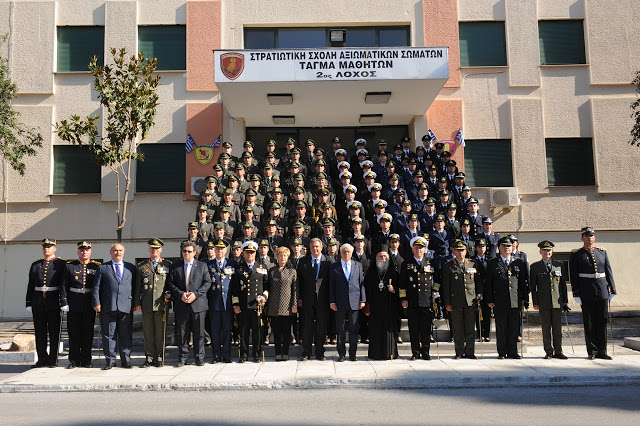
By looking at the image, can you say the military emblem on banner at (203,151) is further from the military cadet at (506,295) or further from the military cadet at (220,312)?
the military cadet at (506,295)

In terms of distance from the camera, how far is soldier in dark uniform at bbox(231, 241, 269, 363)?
29.8 feet

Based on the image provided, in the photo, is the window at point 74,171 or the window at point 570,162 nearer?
the window at point 74,171

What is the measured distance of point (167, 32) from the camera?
16297mm

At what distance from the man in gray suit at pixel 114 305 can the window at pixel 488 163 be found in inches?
408

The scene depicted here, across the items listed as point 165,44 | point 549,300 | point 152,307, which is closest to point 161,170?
point 165,44

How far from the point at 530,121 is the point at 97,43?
12.9m

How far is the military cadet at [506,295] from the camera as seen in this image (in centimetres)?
923

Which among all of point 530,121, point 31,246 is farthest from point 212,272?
point 530,121

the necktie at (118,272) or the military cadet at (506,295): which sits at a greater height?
the necktie at (118,272)

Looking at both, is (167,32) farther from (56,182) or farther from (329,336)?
(329,336)

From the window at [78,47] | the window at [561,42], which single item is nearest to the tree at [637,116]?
the window at [561,42]

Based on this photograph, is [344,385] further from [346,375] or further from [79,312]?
[79,312]

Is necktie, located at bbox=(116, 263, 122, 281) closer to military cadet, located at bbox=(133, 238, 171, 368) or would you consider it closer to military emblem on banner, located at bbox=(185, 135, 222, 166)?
military cadet, located at bbox=(133, 238, 171, 368)

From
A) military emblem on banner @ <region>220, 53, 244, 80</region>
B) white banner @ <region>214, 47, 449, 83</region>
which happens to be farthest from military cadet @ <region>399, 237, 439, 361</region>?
military emblem on banner @ <region>220, 53, 244, 80</region>
